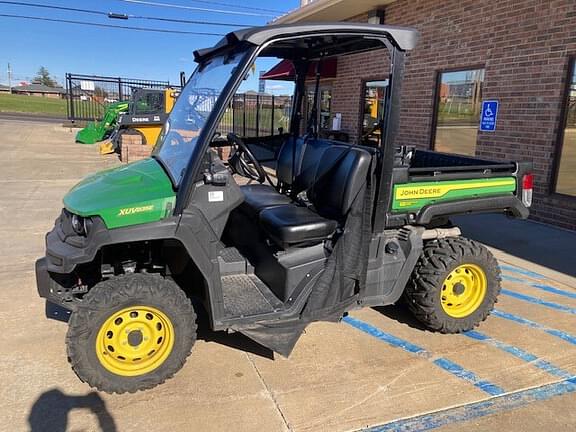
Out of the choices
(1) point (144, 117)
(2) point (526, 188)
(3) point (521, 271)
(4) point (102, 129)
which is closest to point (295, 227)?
(2) point (526, 188)

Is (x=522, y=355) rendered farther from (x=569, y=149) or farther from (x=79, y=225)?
(x=569, y=149)

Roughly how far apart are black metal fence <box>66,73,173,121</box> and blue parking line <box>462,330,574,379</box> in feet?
65.4

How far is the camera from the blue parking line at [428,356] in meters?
2.98

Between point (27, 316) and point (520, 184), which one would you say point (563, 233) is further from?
point (27, 316)

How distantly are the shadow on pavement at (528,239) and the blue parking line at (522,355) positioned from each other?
2.07m

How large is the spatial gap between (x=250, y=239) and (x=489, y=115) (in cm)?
584

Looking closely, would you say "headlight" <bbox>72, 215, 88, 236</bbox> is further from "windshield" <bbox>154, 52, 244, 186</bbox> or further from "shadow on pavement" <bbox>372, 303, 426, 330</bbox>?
"shadow on pavement" <bbox>372, 303, 426, 330</bbox>

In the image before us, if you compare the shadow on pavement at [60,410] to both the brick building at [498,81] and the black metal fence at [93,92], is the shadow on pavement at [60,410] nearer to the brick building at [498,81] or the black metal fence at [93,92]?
the brick building at [498,81]

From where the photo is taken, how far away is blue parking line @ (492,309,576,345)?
12.0 feet

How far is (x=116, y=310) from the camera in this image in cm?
270

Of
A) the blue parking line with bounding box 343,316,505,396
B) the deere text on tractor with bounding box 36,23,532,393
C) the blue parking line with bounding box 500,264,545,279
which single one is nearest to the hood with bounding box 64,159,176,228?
the deere text on tractor with bounding box 36,23,532,393

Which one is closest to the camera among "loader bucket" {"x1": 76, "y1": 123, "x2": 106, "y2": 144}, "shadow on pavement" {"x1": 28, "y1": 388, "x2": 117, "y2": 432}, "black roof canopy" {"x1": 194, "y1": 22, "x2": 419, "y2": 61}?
"shadow on pavement" {"x1": 28, "y1": 388, "x2": 117, "y2": 432}

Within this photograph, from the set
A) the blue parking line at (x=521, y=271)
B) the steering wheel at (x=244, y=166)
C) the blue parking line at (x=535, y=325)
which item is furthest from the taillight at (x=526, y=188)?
the steering wheel at (x=244, y=166)

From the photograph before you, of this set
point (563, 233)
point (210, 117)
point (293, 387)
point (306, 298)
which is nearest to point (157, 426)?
point (293, 387)
